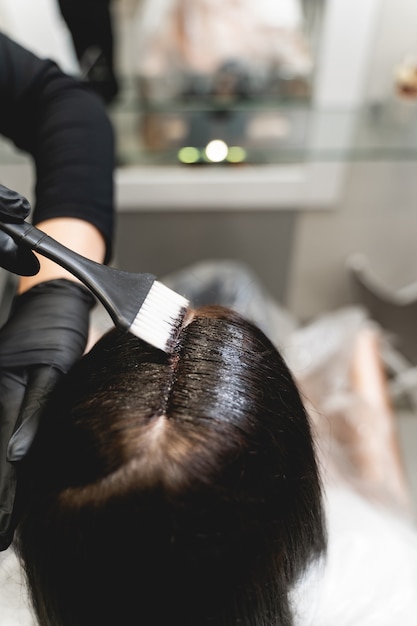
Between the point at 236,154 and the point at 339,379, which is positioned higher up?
the point at 236,154

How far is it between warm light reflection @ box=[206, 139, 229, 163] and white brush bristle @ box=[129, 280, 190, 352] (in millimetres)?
613

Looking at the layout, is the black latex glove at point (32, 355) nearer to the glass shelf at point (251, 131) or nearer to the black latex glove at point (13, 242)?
the black latex glove at point (13, 242)

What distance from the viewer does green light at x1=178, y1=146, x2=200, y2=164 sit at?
0.89m

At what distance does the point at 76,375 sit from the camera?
38cm

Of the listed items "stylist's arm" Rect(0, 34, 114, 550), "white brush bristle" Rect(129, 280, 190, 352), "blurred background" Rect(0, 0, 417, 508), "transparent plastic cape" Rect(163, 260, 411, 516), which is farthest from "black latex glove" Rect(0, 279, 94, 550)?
"blurred background" Rect(0, 0, 417, 508)

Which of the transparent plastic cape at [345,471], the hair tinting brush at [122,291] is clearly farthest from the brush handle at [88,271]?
the transparent plastic cape at [345,471]

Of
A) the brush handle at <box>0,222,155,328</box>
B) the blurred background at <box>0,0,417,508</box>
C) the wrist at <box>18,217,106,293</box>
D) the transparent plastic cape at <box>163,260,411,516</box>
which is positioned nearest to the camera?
the brush handle at <box>0,222,155,328</box>

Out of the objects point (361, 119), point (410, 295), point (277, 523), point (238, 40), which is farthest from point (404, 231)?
point (277, 523)

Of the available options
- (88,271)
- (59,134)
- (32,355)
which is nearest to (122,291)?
(88,271)

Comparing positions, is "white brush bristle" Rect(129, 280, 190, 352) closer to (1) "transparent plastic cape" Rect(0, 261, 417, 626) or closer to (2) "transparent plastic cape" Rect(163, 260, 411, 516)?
(1) "transparent plastic cape" Rect(0, 261, 417, 626)

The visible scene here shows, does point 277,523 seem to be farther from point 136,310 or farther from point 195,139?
point 195,139

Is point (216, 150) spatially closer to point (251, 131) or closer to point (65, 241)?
point (251, 131)

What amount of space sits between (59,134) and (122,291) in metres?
0.28

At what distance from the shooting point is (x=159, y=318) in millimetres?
321
